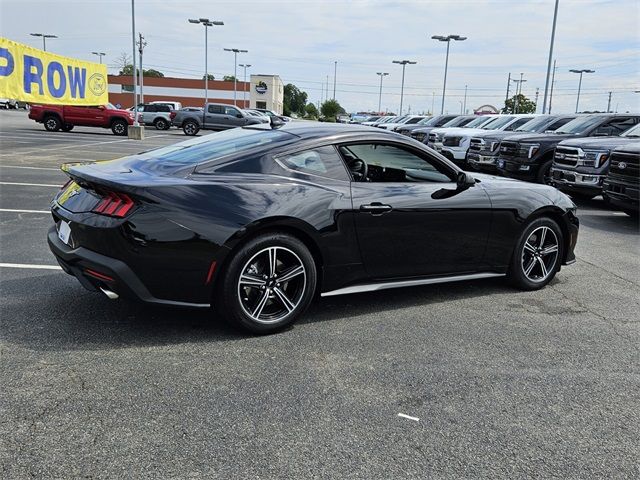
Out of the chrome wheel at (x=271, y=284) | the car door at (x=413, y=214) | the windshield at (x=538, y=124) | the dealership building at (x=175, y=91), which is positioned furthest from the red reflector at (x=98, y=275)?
the dealership building at (x=175, y=91)

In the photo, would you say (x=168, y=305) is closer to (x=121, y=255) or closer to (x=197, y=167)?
(x=121, y=255)

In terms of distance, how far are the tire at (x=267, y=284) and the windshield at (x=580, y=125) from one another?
11627 millimetres

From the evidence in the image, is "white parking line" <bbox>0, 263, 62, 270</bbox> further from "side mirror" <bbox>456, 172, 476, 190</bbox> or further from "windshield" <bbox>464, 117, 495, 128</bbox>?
"windshield" <bbox>464, 117, 495, 128</bbox>

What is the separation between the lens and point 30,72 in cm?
1892

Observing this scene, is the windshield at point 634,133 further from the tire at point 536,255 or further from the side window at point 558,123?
the tire at point 536,255

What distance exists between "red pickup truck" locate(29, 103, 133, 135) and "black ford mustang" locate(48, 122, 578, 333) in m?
25.6

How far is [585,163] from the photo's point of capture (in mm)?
10609

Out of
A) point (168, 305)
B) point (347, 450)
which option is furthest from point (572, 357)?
point (168, 305)

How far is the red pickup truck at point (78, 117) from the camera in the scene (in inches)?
1070

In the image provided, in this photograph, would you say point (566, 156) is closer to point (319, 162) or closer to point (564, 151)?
point (564, 151)

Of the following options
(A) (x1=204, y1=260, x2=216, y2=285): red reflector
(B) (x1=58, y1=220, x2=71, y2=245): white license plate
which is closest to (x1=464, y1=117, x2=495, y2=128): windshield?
(A) (x1=204, y1=260, x2=216, y2=285): red reflector

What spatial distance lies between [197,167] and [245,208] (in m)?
0.49

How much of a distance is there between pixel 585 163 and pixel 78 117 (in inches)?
965

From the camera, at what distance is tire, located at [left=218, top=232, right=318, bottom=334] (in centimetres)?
377
